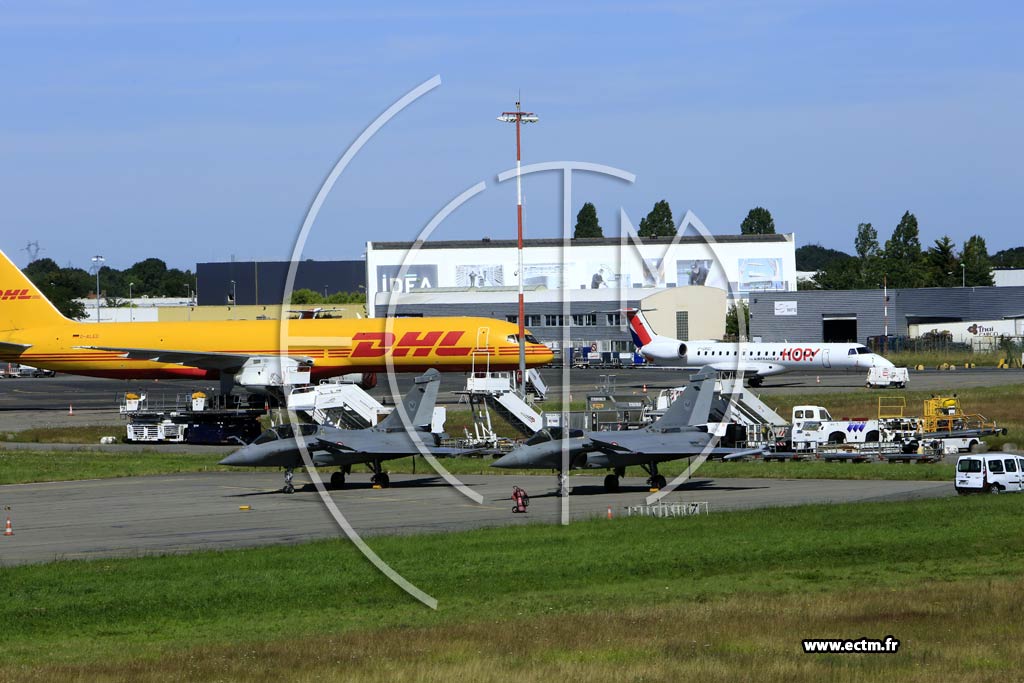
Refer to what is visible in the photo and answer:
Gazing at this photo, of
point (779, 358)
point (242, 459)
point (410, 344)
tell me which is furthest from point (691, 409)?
point (779, 358)

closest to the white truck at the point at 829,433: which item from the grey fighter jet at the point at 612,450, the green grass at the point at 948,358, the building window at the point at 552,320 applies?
the grey fighter jet at the point at 612,450

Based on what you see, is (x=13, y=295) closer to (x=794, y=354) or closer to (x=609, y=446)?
(x=794, y=354)

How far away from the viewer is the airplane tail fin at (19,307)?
88.8m

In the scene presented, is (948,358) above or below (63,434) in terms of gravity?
above

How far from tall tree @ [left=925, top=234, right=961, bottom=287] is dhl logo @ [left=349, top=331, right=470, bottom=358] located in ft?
393

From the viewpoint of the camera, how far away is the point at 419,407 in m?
50.5

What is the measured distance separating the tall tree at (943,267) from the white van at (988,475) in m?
150

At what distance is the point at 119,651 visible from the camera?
21281mm

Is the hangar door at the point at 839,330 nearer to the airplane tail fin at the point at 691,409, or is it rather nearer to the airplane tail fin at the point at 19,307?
the airplane tail fin at the point at 19,307

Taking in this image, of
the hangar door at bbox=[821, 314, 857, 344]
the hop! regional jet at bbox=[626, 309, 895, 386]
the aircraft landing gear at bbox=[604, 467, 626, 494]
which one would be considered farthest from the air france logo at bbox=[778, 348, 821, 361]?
the aircraft landing gear at bbox=[604, 467, 626, 494]

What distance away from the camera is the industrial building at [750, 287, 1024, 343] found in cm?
14238

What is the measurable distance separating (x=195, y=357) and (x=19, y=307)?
1763 cm

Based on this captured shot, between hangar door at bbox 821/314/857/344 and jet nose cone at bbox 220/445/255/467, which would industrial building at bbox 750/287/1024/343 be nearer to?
hangar door at bbox 821/314/857/344

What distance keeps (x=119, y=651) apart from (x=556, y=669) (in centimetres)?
786
